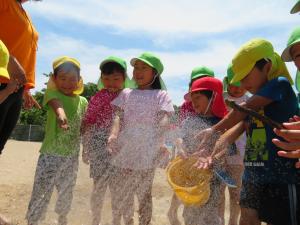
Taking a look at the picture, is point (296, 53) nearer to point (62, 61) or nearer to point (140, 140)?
point (140, 140)

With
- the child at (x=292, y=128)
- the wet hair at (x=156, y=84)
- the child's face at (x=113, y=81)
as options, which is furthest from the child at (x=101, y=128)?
the child at (x=292, y=128)

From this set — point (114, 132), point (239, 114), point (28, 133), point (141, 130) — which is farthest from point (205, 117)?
point (28, 133)

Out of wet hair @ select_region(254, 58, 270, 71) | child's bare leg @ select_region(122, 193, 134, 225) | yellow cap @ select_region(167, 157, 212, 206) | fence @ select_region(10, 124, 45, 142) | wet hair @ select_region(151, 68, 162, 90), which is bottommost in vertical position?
child's bare leg @ select_region(122, 193, 134, 225)

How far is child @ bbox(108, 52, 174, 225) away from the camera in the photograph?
4219 mm

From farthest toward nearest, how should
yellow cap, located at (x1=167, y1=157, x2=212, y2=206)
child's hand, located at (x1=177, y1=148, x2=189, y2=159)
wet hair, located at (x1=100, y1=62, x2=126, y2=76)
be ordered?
wet hair, located at (x1=100, y1=62, x2=126, y2=76)
child's hand, located at (x1=177, y1=148, x2=189, y2=159)
yellow cap, located at (x1=167, y1=157, x2=212, y2=206)

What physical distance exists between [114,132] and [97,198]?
0.63m

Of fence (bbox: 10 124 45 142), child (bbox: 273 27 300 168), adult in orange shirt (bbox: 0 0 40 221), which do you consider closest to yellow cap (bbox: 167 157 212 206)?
child (bbox: 273 27 300 168)

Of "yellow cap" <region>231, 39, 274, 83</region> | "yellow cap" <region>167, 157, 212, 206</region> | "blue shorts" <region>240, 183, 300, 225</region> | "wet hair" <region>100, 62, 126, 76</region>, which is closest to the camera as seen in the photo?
"blue shorts" <region>240, 183, 300, 225</region>

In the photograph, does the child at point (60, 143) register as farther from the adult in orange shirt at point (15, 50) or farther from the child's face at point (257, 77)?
the child's face at point (257, 77)

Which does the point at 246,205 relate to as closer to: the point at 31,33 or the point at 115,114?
the point at 115,114

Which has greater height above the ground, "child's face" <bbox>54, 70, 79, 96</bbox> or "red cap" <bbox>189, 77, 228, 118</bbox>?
"child's face" <bbox>54, 70, 79, 96</bbox>

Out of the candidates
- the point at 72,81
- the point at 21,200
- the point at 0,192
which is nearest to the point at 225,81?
the point at 72,81

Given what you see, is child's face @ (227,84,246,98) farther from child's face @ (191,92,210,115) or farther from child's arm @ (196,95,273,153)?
child's arm @ (196,95,273,153)

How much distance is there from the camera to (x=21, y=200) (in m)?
5.81
